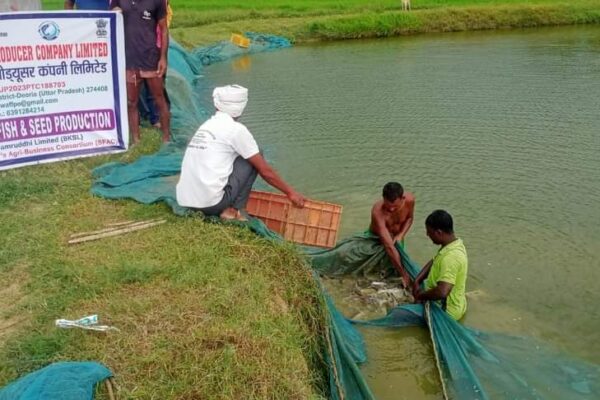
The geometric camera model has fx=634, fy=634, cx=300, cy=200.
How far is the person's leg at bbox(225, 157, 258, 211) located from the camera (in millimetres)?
4974

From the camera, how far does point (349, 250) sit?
19.3 feet

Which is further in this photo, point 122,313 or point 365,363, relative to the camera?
point 365,363

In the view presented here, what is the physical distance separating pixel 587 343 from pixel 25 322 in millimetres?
4239

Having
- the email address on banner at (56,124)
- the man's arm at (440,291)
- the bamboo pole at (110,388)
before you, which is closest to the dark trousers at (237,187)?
the man's arm at (440,291)

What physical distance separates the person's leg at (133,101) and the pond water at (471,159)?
2144mm

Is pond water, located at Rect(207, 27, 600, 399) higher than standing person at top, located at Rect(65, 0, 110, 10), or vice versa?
standing person at top, located at Rect(65, 0, 110, 10)

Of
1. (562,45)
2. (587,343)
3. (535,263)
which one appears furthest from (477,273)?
(562,45)

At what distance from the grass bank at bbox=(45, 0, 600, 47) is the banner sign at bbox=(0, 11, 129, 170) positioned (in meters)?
13.4

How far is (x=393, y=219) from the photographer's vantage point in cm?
579

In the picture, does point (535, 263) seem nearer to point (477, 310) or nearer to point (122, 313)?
point (477, 310)

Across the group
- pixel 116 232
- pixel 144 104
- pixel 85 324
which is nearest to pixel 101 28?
pixel 144 104

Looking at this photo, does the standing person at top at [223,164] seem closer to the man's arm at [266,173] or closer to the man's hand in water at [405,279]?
the man's arm at [266,173]

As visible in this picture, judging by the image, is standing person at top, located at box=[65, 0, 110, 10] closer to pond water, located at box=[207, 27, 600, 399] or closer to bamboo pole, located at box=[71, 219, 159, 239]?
pond water, located at box=[207, 27, 600, 399]


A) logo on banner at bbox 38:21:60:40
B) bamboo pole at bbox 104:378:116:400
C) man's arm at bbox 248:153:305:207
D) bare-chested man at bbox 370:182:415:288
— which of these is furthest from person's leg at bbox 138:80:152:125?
bamboo pole at bbox 104:378:116:400
